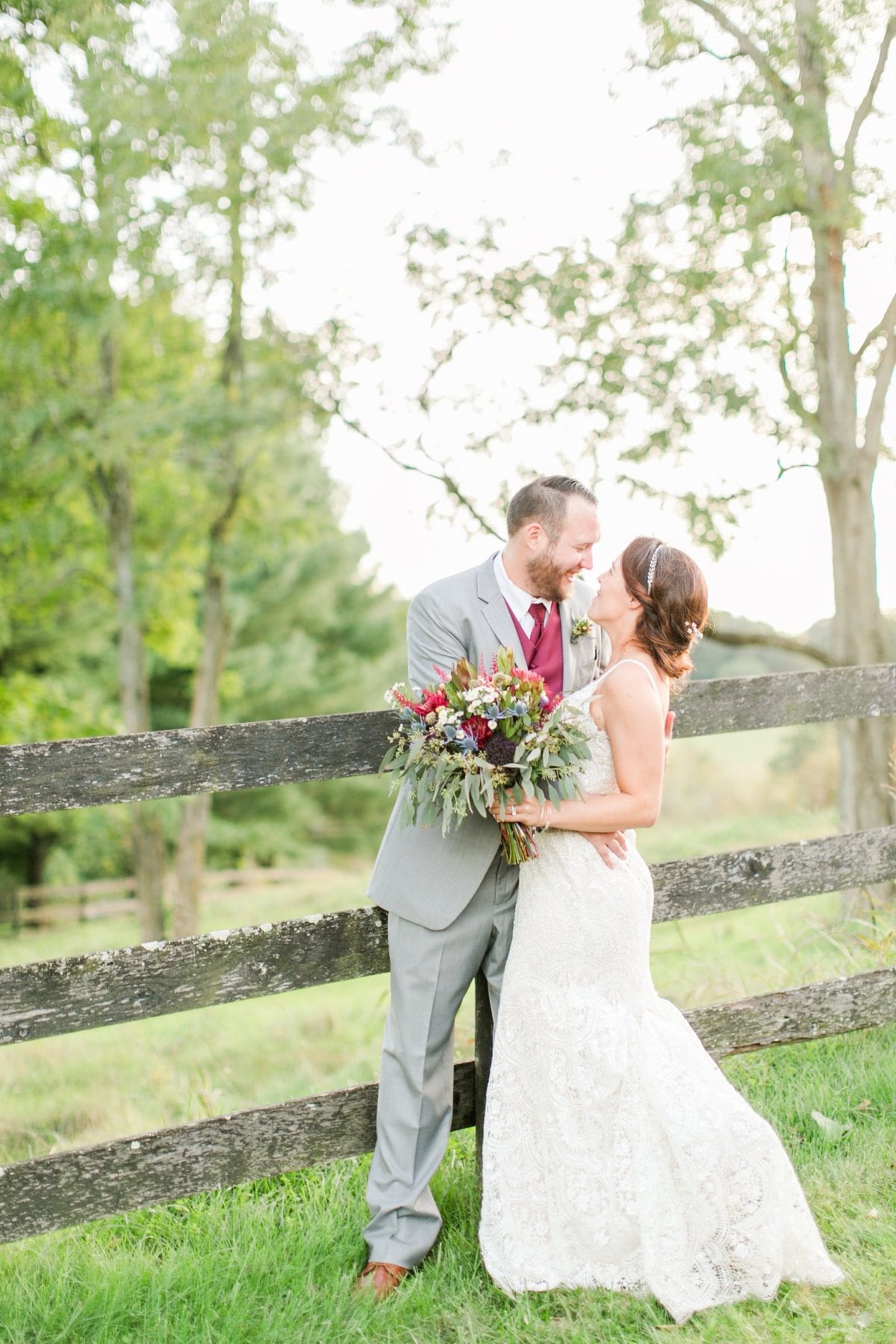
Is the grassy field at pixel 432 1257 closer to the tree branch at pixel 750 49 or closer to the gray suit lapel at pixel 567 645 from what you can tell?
the gray suit lapel at pixel 567 645

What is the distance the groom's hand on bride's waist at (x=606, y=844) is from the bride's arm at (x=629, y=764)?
0.11 metres

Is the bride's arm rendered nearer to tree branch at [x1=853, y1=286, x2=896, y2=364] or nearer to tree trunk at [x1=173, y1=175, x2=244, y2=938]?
tree branch at [x1=853, y1=286, x2=896, y2=364]

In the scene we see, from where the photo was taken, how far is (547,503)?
11.4 feet

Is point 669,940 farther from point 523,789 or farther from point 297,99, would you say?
point 523,789

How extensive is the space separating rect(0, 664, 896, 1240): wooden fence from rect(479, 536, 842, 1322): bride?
13.7 inches

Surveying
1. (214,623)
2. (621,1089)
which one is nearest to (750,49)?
(621,1089)

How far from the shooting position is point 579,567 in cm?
348

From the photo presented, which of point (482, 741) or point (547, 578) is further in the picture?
point (547, 578)

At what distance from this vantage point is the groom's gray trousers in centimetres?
330

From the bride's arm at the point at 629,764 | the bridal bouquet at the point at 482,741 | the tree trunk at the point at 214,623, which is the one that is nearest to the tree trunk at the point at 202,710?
the tree trunk at the point at 214,623

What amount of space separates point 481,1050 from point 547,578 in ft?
4.93

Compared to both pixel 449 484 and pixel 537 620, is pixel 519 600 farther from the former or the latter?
pixel 449 484

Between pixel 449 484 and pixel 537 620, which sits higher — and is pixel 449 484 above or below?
above

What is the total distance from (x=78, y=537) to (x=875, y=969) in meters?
14.9
